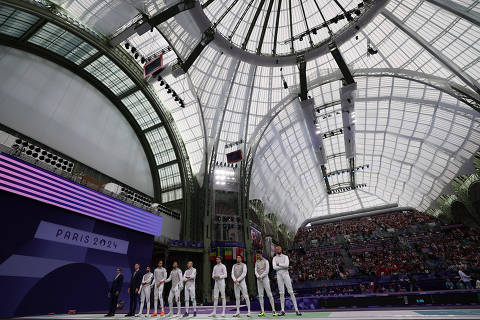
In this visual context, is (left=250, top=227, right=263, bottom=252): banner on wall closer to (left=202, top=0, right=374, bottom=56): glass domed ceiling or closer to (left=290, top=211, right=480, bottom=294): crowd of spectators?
(left=290, top=211, right=480, bottom=294): crowd of spectators

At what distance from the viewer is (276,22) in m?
28.7

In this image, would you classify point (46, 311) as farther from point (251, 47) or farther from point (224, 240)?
point (251, 47)

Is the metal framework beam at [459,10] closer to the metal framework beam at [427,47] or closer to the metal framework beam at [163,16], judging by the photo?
the metal framework beam at [427,47]

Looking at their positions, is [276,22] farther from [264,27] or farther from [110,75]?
[110,75]

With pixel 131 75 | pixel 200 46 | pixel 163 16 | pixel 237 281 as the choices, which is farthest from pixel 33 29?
pixel 237 281

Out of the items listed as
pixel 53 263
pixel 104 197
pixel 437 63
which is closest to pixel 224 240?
pixel 104 197

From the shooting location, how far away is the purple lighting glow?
15.0 metres

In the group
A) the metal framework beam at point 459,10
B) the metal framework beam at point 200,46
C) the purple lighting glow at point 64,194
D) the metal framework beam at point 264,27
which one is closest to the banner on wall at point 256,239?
the purple lighting glow at point 64,194

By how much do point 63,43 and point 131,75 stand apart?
22.4ft

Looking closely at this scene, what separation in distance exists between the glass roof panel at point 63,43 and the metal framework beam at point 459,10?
32.6 m

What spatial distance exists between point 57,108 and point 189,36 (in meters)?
15.2

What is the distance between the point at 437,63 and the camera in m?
28.5

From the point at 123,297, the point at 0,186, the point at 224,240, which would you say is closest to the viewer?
the point at 0,186

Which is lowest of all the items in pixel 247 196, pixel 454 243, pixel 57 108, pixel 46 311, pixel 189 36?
pixel 46 311
